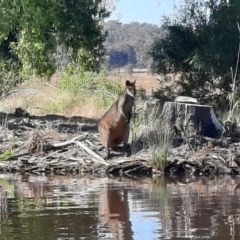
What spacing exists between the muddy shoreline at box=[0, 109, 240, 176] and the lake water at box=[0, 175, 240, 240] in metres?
0.67

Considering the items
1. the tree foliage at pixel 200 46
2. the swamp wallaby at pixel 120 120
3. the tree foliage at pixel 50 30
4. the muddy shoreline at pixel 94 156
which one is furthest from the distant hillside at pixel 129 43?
the swamp wallaby at pixel 120 120

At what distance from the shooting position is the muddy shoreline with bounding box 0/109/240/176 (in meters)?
15.2

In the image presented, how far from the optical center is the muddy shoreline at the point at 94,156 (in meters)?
15.2

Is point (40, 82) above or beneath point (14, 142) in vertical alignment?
above

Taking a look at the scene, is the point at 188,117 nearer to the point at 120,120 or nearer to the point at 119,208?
the point at 120,120

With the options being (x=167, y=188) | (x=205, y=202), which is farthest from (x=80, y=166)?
(x=205, y=202)

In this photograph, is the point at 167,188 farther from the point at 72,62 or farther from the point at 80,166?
the point at 72,62

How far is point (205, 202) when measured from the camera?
11.1 meters

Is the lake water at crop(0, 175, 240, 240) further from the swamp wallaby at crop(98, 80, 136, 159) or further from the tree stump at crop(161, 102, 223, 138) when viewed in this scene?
the tree stump at crop(161, 102, 223, 138)

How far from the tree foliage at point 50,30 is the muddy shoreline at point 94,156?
9201 millimetres

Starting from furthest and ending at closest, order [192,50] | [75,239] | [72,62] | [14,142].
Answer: [72,62] → [192,50] → [14,142] → [75,239]

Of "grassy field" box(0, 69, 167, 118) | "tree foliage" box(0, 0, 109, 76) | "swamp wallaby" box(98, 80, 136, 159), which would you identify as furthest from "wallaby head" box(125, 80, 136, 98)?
"tree foliage" box(0, 0, 109, 76)

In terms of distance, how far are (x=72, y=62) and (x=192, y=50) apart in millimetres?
6063

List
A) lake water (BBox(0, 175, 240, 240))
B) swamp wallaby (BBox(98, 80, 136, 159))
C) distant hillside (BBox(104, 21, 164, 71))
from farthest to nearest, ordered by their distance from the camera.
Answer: distant hillside (BBox(104, 21, 164, 71)), swamp wallaby (BBox(98, 80, 136, 159)), lake water (BBox(0, 175, 240, 240))
